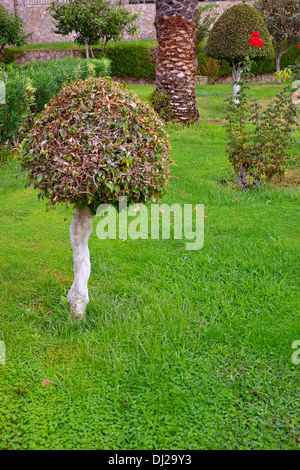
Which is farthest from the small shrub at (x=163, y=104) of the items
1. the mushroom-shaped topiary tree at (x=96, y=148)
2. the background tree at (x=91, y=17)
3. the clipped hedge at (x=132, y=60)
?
the clipped hedge at (x=132, y=60)

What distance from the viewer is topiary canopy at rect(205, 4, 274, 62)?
11758mm

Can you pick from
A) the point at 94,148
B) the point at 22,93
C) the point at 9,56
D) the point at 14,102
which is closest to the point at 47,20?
the point at 9,56

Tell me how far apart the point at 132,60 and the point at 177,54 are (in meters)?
10.5

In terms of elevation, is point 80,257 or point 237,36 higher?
point 237,36

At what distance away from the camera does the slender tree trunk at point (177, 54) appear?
9.84 meters

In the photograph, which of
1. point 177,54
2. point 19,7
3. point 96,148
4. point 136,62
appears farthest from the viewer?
point 19,7

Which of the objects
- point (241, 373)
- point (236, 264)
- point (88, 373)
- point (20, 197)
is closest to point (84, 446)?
point (88, 373)

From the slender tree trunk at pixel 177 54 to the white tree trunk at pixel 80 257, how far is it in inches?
291

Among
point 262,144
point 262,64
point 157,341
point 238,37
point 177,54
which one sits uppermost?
point 262,64

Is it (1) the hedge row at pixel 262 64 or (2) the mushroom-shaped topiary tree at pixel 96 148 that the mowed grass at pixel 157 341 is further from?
(1) the hedge row at pixel 262 64

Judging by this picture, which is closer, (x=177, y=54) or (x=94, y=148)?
(x=94, y=148)

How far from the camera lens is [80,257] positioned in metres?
3.55

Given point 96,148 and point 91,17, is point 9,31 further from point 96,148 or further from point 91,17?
point 96,148
